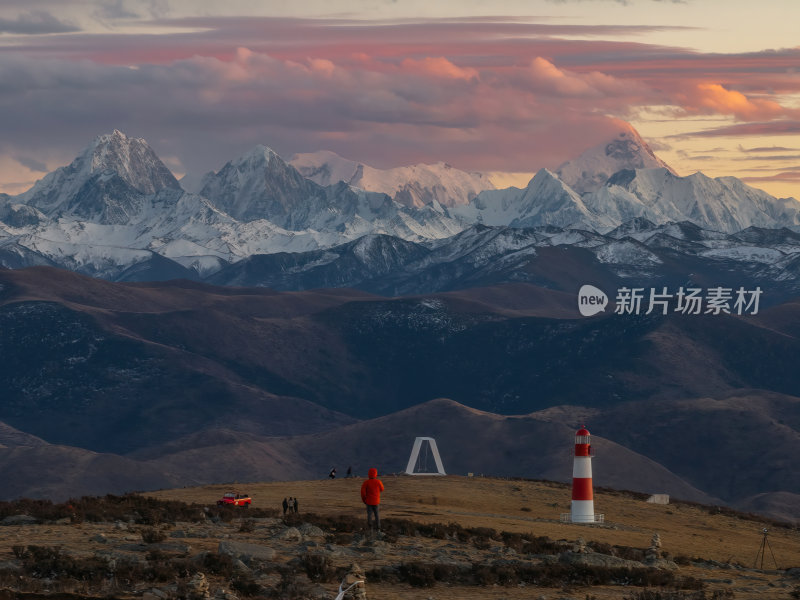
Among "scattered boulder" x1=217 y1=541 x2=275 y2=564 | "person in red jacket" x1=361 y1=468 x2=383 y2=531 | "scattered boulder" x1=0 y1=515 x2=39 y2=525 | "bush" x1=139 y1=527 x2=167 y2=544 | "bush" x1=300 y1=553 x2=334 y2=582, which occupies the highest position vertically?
"person in red jacket" x1=361 y1=468 x2=383 y2=531

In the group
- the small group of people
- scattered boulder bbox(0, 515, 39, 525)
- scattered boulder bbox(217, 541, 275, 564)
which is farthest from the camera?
the small group of people

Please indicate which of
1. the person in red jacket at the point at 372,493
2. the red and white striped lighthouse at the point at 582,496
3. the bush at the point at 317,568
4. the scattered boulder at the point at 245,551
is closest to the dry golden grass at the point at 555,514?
the red and white striped lighthouse at the point at 582,496

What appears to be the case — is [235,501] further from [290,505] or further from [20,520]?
[20,520]

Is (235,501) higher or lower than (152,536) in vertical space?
higher

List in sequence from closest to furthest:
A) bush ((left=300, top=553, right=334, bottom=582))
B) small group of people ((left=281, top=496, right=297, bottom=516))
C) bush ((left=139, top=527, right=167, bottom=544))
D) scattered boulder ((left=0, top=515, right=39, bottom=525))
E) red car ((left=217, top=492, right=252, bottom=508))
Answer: bush ((left=300, top=553, right=334, bottom=582)) < bush ((left=139, top=527, right=167, bottom=544)) < scattered boulder ((left=0, top=515, right=39, bottom=525)) < small group of people ((left=281, top=496, right=297, bottom=516)) < red car ((left=217, top=492, right=252, bottom=508))

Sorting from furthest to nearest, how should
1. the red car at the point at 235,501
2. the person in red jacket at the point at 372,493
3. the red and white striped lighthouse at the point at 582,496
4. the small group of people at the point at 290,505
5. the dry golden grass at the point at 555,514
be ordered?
the red and white striped lighthouse at the point at 582,496 → the red car at the point at 235,501 → the small group of people at the point at 290,505 → the dry golden grass at the point at 555,514 → the person in red jacket at the point at 372,493

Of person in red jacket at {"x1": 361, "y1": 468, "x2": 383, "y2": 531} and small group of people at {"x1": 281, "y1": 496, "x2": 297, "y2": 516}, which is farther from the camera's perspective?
small group of people at {"x1": 281, "y1": 496, "x2": 297, "y2": 516}

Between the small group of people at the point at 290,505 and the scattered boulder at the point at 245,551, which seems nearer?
the scattered boulder at the point at 245,551

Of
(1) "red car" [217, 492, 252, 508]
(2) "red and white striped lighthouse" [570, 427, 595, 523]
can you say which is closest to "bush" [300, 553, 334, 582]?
(1) "red car" [217, 492, 252, 508]

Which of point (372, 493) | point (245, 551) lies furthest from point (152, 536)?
point (372, 493)

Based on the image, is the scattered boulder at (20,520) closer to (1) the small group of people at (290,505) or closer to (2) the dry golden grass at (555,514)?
(1) the small group of people at (290,505)

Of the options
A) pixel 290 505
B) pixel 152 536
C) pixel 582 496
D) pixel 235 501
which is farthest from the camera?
pixel 582 496

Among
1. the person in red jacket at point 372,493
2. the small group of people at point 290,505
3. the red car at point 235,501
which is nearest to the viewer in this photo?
the person in red jacket at point 372,493

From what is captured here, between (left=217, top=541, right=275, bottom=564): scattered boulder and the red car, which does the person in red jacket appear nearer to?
(left=217, top=541, right=275, bottom=564): scattered boulder
